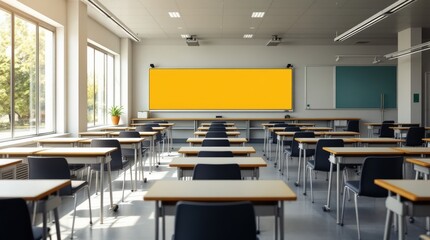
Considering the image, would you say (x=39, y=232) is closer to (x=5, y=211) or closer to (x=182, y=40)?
(x=5, y=211)

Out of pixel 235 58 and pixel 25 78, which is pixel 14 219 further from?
pixel 235 58

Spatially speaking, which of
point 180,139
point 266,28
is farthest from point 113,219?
point 180,139

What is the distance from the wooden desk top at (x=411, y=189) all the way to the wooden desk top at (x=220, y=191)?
677 mm

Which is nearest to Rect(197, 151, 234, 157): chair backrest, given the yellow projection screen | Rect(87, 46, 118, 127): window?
Rect(87, 46, 118, 127): window

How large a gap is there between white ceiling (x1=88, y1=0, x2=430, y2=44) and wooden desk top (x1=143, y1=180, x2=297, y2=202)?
6.56 m

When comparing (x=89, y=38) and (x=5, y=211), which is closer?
(x=5, y=211)

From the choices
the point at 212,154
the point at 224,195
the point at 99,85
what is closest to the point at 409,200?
the point at 224,195

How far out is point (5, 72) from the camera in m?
6.29

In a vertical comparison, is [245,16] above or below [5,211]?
above

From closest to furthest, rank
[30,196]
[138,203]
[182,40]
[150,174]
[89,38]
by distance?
[30,196] < [138,203] < [150,174] < [89,38] < [182,40]

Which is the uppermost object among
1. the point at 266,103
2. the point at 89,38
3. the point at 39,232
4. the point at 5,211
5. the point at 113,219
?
the point at 89,38

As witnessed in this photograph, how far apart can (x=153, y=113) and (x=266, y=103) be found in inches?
157

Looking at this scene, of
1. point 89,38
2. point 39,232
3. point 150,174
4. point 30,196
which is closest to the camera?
point 30,196

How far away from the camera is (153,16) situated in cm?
992
